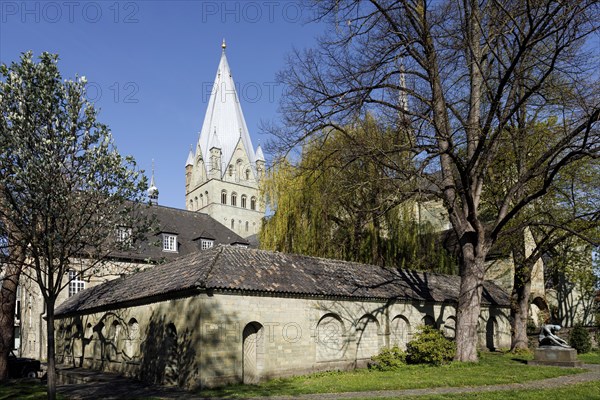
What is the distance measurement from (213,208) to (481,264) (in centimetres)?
6259

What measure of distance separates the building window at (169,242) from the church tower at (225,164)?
36.2 metres

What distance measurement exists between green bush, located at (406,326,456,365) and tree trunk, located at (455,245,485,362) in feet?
1.72

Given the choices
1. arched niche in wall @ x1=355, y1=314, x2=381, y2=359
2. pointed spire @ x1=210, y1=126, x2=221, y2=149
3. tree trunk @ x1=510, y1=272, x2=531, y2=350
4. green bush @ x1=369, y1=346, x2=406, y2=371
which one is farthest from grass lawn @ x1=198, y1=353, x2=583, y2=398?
pointed spire @ x1=210, y1=126, x2=221, y2=149

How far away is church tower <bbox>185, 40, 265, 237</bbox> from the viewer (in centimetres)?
8256

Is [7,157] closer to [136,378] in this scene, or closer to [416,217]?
Result: [136,378]

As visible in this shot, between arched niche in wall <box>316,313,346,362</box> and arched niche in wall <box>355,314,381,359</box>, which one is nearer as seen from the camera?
arched niche in wall <box>316,313,346,362</box>

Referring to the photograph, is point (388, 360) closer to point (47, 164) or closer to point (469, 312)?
point (469, 312)

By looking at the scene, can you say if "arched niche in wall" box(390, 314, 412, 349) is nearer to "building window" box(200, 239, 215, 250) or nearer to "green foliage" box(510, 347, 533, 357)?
"green foliage" box(510, 347, 533, 357)

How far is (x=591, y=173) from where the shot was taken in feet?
93.2

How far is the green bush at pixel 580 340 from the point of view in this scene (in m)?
29.8

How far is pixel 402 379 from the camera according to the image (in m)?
17.8

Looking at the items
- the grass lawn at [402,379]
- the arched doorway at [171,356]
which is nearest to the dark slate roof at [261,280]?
the arched doorway at [171,356]

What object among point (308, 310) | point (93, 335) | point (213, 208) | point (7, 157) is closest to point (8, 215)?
point (7, 157)

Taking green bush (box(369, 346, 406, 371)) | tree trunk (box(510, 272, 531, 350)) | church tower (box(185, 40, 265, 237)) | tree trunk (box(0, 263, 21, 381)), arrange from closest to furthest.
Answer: tree trunk (box(0, 263, 21, 381))
green bush (box(369, 346, 406, 371))
tree trunk (box(510, 272, 531, 350))
church tower (box(185, 40, 265, 237))
